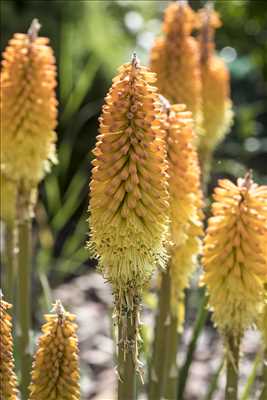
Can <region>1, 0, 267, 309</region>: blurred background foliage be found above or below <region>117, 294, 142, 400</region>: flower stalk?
above

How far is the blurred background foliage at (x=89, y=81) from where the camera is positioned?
923 cm

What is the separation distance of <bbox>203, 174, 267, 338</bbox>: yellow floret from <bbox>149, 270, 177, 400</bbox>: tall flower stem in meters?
0.51

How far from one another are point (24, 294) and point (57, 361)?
176 cm

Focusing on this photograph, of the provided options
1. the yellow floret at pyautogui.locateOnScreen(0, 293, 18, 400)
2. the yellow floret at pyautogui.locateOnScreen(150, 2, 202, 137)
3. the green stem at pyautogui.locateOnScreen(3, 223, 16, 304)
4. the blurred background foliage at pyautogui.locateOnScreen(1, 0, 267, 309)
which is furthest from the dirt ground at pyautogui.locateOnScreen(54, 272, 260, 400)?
the yellow floret at pyautogui.locateOnScreen(0, 293, 18, 400)

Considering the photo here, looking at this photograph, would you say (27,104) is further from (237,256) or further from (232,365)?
(232,365)

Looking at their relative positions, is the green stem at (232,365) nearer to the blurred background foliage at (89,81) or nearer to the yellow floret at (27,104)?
the yellow floret at (27,104)

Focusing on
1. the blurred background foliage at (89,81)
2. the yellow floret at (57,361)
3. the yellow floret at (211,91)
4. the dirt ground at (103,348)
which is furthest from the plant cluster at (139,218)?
the blurred background foliage at (89,81)

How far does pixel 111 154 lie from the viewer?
3.33 meters

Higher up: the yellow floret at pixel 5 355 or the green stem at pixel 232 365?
the green stem at pixel 232 365

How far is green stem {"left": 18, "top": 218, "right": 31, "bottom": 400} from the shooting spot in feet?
15.7

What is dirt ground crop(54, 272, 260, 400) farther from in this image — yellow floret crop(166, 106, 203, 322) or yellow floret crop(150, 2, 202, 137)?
yellow floret crop(166, 106, 203, 322)

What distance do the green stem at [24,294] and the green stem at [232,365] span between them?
48.3 inches

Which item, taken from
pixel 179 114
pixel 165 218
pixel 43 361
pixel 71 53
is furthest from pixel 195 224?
pixel 71 53

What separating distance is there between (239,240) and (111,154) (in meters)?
0.72
